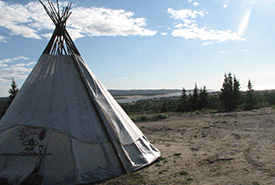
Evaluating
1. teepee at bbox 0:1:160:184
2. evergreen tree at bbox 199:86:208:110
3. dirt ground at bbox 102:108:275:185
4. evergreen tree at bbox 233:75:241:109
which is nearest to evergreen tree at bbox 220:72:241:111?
evergreen tree at bbox 233:75:241:109

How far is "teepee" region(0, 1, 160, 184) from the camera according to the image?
4.89m

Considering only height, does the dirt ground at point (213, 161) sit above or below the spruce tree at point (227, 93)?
below

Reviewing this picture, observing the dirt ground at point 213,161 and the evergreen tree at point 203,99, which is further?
the evergreen tree at point 203,99

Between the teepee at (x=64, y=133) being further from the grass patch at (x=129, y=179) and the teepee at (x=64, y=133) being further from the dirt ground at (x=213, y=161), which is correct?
the dirt ground at (x=213, y=161)

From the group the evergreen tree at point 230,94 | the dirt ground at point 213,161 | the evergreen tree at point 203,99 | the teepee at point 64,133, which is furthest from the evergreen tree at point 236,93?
the teepee at point 64,133

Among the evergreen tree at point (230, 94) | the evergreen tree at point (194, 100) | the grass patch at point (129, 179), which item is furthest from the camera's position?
the evergreen tree at point (194, 100)

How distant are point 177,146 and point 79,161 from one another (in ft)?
13.9

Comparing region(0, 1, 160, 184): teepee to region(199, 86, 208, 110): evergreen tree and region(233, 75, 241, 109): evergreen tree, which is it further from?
region(199, 86, 208, 110): evergreen tree

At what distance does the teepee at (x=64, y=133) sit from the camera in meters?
4.89

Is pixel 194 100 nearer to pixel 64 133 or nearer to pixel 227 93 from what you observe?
pixel 227 93

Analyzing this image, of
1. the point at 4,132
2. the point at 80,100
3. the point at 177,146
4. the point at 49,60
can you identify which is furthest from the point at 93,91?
the point at 177,146

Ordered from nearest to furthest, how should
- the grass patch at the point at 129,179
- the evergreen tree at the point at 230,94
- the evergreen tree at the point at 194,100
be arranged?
1. the grass patch at the point at 129,179
2. the evergreen tree at the point at 230,94
3. the evergreen tree at the point at 194,100

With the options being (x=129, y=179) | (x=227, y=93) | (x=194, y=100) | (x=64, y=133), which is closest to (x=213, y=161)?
(x=129, y=179)

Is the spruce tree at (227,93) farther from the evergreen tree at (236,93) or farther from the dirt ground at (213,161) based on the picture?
the dirt ground at (213,161)
